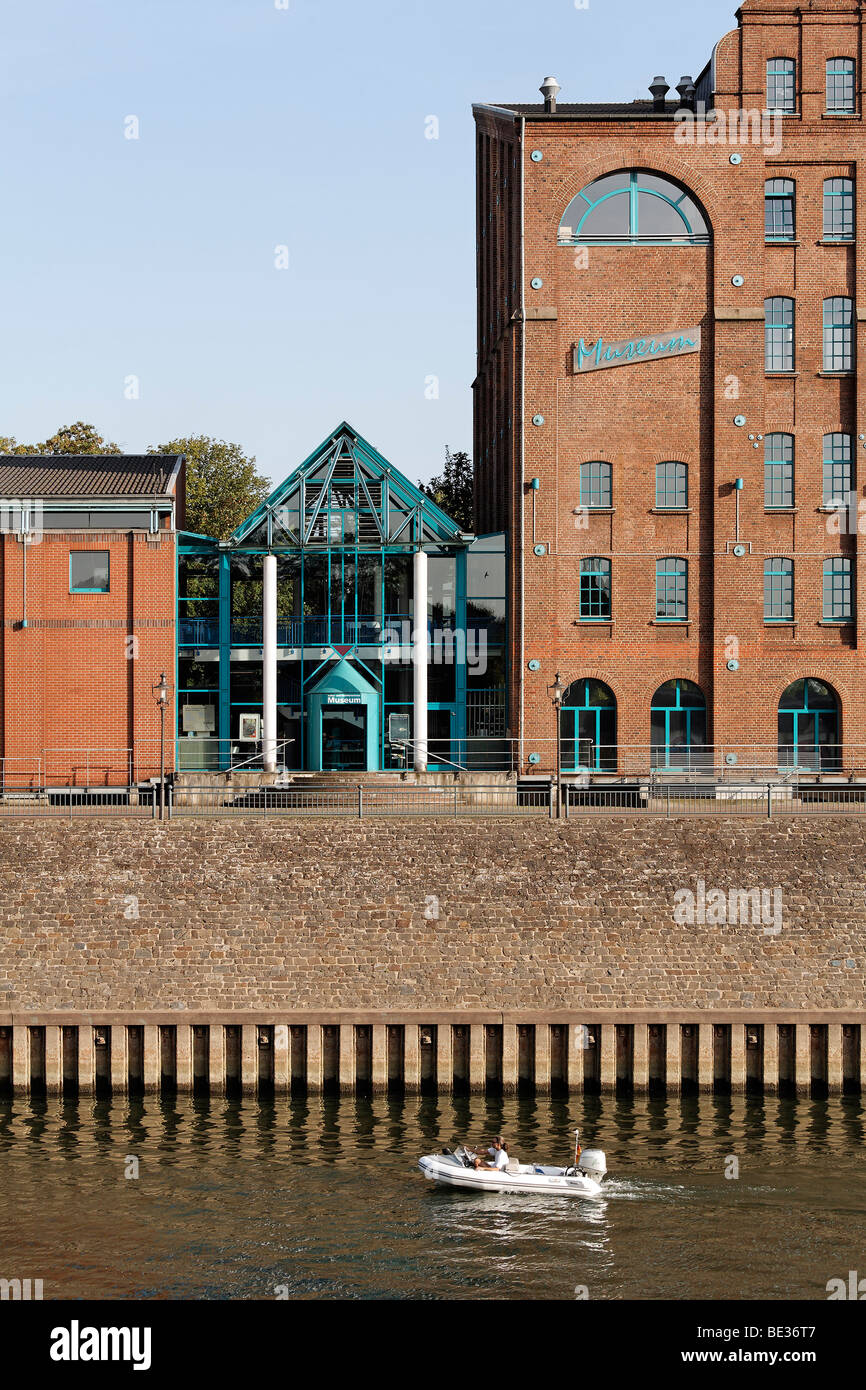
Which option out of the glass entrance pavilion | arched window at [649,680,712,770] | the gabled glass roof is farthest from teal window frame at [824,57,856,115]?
arched window at [649,680,712,770]

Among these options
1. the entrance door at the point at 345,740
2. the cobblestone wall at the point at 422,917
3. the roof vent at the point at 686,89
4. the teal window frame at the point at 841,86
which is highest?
the roof vent at the point at 686,89

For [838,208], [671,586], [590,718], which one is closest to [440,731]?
[590,718]

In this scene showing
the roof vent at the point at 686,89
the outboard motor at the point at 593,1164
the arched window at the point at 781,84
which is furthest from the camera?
the roof vent at the point at 686,89

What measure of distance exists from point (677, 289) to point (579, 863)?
2095 centimetres

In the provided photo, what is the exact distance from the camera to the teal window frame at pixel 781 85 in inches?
1772

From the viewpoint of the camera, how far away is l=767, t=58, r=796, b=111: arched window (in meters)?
45.0

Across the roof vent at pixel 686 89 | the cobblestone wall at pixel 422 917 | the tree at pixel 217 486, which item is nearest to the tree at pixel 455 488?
the tree at pixel 217 486

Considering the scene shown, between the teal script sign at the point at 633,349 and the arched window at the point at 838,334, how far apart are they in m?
3.93

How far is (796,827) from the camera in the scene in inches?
1288

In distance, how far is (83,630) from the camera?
4544 centimetres

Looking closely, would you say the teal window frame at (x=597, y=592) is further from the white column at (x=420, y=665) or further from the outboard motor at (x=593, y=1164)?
the outboard motor at (x=593, y=1164)

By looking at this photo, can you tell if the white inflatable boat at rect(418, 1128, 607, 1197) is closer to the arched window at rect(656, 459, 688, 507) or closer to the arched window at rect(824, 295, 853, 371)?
the arched window at rect(656, 459, 688, 507)
